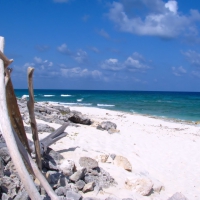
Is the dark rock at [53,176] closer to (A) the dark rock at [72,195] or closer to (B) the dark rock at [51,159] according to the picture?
(B) the dark rock at [51,159]

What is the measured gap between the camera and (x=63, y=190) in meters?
5.27

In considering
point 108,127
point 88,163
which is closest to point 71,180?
point 88,163

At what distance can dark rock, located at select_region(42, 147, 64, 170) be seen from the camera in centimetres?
593

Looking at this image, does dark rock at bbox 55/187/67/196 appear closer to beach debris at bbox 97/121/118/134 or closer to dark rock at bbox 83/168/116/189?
dark rock at bbox 83/168/116/189

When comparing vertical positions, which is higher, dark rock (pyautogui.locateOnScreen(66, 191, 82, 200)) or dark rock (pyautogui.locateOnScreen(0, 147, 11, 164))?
dark rock (pyautogui.locateOnScreen(0, 147, 11, 164))

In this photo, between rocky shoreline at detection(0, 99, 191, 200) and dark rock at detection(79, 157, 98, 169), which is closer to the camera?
rocky shoreline at detection(0, 99, 191, 200)

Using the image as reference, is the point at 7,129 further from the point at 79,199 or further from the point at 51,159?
the point at 51,159

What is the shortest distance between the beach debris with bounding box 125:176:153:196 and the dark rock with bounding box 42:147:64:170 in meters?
1.64

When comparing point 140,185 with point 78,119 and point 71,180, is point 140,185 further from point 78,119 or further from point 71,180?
point 78,119

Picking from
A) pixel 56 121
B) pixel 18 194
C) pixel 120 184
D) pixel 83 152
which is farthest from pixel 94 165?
pixel 56 121

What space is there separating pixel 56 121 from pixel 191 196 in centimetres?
683

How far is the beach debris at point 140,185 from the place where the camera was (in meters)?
6.21

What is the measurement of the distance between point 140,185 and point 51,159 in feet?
6.58

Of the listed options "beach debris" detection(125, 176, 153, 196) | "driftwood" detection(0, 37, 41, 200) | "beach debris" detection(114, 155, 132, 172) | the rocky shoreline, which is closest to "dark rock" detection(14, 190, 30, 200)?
the rocky shoreline
